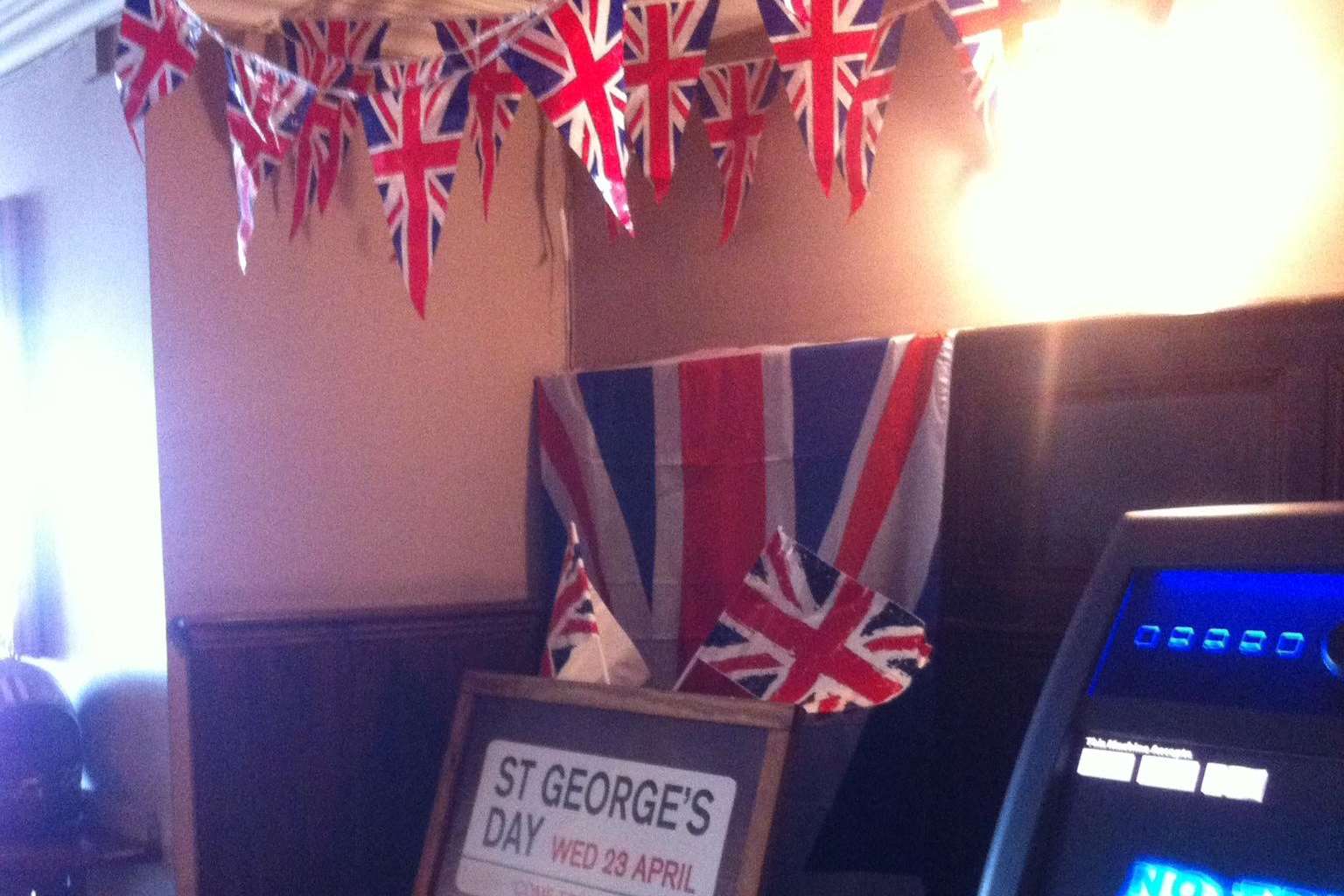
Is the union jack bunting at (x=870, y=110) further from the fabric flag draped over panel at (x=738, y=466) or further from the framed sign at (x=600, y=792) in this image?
the framed sign at (x=600, y=792)

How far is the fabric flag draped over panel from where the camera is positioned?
220cm

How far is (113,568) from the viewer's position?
2.59 meters

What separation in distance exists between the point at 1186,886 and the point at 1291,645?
18 centimetres

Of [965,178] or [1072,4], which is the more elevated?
[1072,4]

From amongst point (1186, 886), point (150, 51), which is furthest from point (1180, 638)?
point (150, 51)

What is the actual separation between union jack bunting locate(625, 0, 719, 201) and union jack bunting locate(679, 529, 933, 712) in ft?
2.33

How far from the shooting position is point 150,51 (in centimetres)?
223

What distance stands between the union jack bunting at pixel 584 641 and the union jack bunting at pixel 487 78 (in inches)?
29.4

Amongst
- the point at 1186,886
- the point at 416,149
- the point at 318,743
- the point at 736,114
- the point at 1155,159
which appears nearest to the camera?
the point at 1186,886

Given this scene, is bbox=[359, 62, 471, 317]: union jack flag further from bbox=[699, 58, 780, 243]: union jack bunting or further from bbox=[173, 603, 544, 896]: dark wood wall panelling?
bbox=[173, 603, 544, 896]: dark wood wall panelling

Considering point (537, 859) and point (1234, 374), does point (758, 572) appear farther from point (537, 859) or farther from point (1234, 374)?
point (1234, 374)

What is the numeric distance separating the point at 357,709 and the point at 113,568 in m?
0.62

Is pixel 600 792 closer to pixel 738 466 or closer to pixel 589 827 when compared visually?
pixel 589 827

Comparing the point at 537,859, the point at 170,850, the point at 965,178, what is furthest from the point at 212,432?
the point at 965,178
